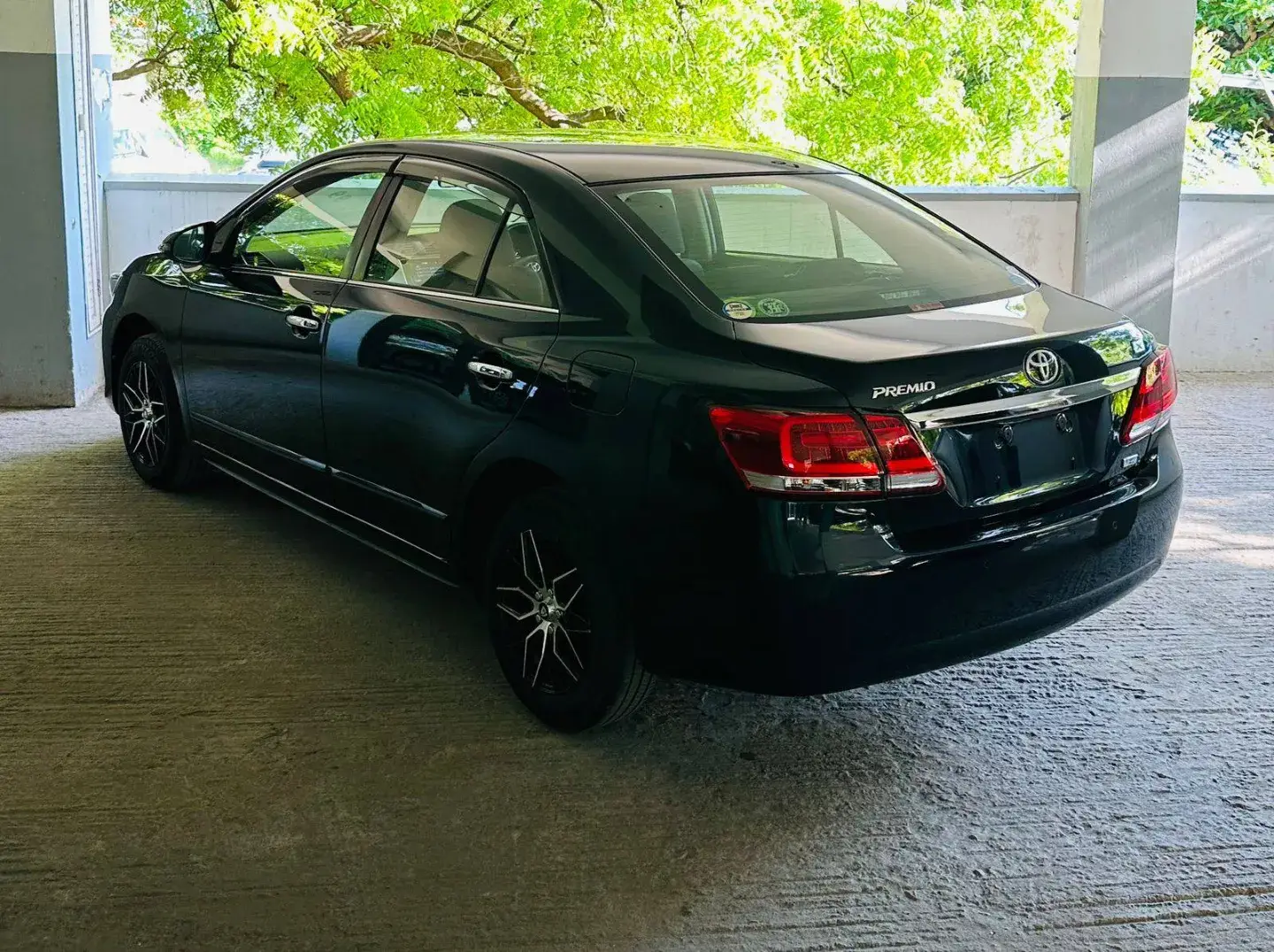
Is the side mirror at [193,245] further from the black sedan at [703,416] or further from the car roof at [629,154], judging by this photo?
the car roof at [629,154]

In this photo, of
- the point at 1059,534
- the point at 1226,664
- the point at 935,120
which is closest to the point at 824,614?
the point at 1059,534

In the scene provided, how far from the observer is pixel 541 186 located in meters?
3.81

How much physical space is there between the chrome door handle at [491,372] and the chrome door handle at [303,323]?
0.94 meters

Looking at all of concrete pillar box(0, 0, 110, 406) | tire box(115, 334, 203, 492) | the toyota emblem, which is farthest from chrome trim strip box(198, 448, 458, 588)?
concrete pillar box(0, 0, 110, 406)

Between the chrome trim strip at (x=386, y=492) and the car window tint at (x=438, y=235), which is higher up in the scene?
the car window tint at (x=438, y=235)

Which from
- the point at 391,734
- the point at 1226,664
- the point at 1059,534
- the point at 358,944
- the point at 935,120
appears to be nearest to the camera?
the point at 358,944

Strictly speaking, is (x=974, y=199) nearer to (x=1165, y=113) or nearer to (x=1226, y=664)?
(x=1165, y=113)

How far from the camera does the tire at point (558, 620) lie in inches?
137

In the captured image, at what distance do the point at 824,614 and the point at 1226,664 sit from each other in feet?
6.32

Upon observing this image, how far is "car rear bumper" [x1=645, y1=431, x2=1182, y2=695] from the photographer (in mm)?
3061

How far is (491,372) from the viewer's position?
370cm

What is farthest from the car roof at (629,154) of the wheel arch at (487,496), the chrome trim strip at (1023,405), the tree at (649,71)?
the tree at (649,71)

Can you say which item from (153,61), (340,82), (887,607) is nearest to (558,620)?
(887,607)

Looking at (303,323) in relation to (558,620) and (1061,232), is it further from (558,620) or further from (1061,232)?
(1061,232)
